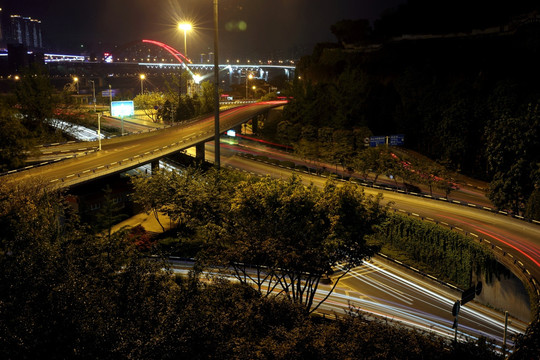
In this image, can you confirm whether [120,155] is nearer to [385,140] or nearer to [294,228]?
[294,228]

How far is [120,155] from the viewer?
39688 mm

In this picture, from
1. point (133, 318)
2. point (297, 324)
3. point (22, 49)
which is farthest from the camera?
point (22, 49)

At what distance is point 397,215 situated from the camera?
114ft

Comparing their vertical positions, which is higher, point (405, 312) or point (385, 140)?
point (385, 140)

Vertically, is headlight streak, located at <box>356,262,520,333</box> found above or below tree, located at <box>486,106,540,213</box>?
below

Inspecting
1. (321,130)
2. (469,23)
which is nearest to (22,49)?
(321,130)

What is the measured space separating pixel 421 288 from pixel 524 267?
6.14m

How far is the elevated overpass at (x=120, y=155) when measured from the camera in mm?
31273

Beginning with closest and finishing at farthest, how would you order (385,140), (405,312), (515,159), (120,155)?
1. (405,312)
2. (515,159)
3. (120,155)
4. (385,140)

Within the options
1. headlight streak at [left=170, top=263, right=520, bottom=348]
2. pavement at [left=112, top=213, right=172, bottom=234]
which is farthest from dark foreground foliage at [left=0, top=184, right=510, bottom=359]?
pavement at [left=112, top=213, right=172, bottom=234]

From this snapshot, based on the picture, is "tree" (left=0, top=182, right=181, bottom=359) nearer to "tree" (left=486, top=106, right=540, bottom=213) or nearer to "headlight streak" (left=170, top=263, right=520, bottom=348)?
"headlight streak" (left=170, top=263, right=520, bottom=348)

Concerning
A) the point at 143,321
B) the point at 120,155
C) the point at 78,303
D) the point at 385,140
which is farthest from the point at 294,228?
the point at 385,140

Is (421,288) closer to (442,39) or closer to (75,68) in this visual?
(442,39)

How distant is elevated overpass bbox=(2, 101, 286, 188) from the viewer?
31273 mm
